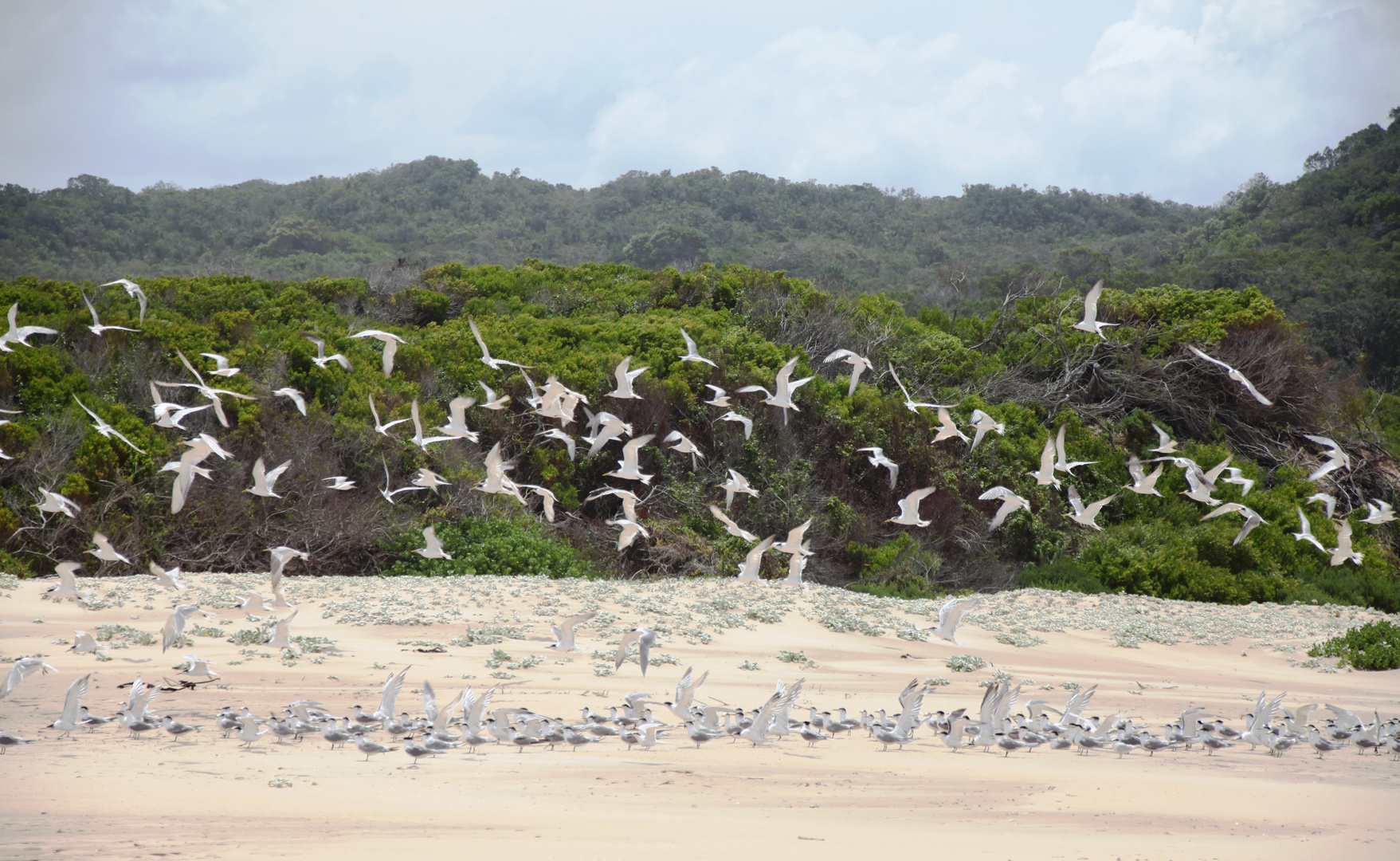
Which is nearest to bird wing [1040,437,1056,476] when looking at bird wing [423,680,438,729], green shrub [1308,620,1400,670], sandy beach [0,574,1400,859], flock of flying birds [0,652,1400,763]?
sandy beach [0,574,1400,859]

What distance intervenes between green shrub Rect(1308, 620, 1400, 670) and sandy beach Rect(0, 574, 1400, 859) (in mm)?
341

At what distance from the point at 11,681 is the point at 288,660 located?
262 centimetres

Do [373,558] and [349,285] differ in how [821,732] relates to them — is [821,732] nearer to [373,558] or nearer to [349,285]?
[373,558]

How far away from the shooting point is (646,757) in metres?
7.14

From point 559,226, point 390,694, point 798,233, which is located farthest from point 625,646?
point 798,233

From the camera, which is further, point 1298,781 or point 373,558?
point 373,558

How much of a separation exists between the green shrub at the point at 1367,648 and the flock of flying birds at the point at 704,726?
162 inches

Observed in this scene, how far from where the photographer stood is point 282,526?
16094mm

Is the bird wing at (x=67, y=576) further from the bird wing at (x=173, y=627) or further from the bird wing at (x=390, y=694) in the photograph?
the bird wing at (x=390, y=694)

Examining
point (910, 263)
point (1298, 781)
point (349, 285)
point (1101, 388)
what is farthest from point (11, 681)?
point (910, 263)

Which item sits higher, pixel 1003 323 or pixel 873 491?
pixel 1003 323

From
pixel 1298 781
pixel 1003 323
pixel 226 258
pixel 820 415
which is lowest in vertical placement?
pixel 1298 781

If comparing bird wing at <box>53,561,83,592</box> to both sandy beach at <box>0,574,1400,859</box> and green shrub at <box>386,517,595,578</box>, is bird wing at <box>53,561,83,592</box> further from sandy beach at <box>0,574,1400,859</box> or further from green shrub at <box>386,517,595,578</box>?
green shrub at <box>386,517,595,578</box>

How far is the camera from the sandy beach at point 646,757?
5.41 m
